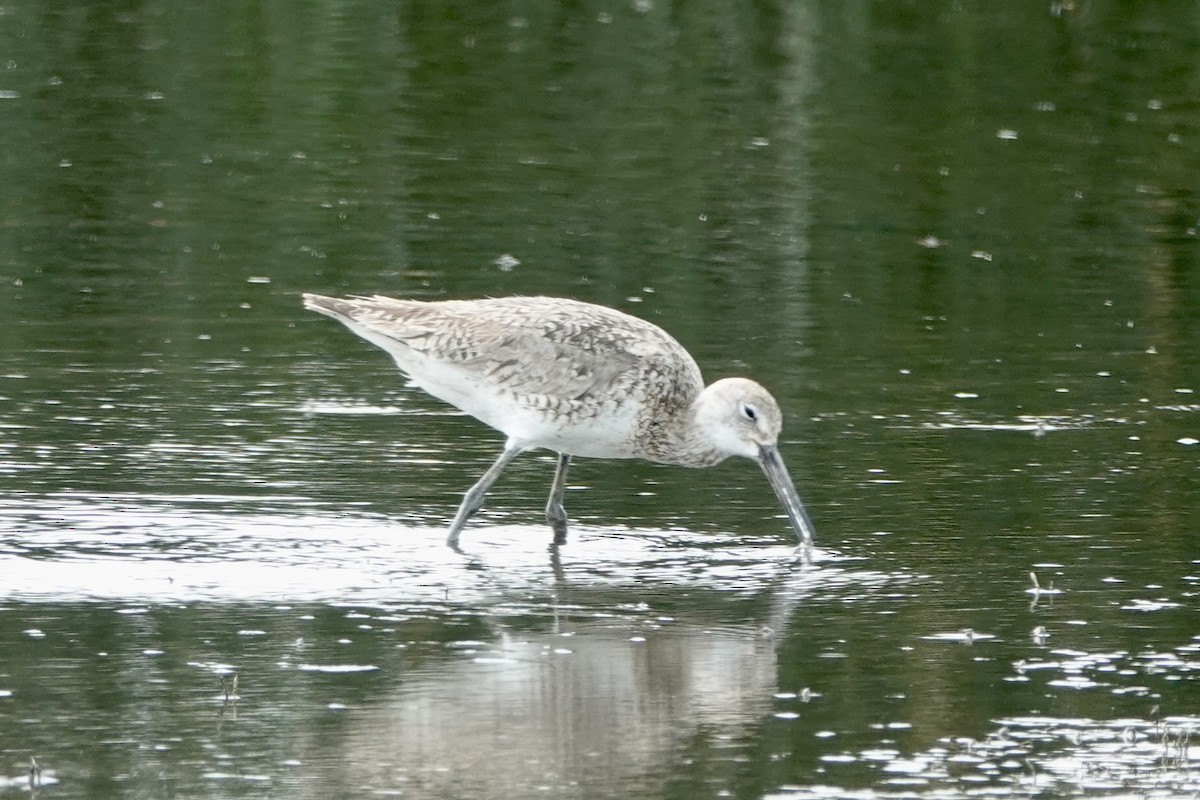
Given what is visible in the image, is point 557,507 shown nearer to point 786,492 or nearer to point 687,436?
point 687,436

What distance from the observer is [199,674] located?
24.3ft

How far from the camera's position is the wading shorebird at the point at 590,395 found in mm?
9383

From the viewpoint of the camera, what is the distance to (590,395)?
9375mm

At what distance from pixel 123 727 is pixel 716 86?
52.6 ft

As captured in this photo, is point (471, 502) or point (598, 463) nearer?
point (471, 502)

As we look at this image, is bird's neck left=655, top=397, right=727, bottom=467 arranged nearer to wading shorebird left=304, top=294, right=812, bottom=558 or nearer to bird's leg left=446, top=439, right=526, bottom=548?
wading shorebird left=304, top=294, right=812, bottom=558

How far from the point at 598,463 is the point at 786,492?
183cm

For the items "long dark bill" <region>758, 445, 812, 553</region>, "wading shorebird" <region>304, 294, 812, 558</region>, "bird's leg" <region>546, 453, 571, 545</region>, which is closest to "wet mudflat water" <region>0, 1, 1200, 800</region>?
"bird's leg" <region>546, 453, 571, 545</region>

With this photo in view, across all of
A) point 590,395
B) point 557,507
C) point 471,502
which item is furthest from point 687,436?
point 471,502

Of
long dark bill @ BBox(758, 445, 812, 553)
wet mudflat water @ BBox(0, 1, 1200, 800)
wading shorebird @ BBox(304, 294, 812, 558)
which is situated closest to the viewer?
wet mudflat water @ BBox(0, 1, 1200, 800)

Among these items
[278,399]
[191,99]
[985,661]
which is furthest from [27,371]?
[191,99]

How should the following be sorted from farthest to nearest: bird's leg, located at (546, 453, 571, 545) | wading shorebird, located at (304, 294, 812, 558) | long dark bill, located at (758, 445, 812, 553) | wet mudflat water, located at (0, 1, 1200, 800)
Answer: bird's leg, located at (546, 453, 571, 545), wading shorebird, located at (304, 294, 812, 558), long dark bill, located at (758, 445, 812, 553), wet mudflat water, located at (0, 1, 1200, 800)

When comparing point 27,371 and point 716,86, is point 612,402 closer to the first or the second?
point 27,371

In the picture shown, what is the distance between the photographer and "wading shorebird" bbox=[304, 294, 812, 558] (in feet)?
30.8
